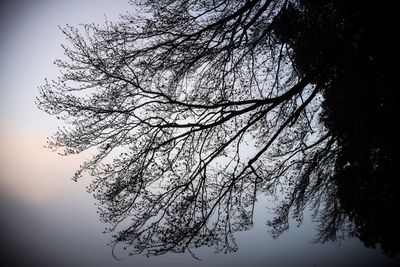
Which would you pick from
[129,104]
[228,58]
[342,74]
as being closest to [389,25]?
[342,74]

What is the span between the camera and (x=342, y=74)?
7.23 metres

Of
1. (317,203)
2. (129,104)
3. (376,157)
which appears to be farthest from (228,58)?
(317,203)

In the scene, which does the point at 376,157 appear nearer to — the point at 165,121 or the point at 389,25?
the point at 389,25

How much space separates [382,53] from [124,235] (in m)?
7.61

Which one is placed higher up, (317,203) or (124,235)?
(317,203)

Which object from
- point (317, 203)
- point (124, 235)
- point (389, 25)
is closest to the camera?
point (389, 25)

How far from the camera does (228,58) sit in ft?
23.4

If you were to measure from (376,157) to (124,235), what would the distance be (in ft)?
25.4

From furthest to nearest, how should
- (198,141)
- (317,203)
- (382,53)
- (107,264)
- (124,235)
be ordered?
(107,264), (317,203), (198,141), (124,235), (382,53)

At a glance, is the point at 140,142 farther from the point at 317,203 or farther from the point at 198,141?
the point at 317,203

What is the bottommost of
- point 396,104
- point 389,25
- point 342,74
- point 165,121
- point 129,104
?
point 396,104

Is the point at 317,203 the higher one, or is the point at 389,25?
the point at 389,25

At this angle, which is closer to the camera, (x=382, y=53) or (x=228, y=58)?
(x=382, y=53)

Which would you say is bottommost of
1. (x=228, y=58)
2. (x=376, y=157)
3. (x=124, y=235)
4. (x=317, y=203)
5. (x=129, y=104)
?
(x=124, y=235)
